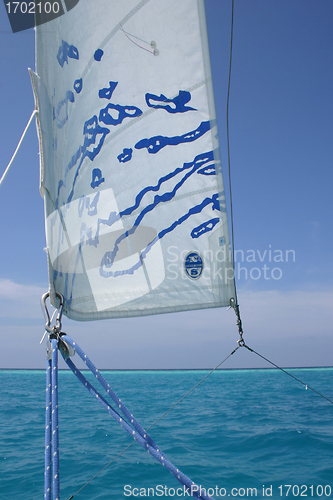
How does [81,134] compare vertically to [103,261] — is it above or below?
above

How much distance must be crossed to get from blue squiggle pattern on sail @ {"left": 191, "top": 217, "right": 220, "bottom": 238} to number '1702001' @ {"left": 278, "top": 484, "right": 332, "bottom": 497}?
472cm

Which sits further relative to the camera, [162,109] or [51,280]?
[162,109]

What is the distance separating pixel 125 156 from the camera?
83.7 inches

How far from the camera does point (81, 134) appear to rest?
6.41 ft

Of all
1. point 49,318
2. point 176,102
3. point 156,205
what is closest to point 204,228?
point 156,205

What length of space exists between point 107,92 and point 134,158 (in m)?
0.47

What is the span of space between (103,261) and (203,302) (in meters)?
0.76

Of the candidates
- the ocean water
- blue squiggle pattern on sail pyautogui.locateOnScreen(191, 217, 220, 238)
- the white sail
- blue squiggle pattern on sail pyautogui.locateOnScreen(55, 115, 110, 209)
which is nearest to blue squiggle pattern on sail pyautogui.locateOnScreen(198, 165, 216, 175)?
the white sail

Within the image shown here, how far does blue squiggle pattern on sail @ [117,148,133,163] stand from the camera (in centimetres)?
211

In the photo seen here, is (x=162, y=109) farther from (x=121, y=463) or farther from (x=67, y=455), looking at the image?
(x=67, y=455)

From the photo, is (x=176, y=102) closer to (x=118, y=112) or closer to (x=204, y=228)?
(x=118, y=112)

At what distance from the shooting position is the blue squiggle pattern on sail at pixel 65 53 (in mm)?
1883

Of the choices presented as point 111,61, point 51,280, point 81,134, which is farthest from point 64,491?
point 111,61

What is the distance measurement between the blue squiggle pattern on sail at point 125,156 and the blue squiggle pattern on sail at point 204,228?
676 millimetres
